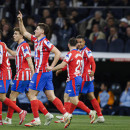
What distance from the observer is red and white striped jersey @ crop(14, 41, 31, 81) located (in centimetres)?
1059

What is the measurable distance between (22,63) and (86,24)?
8.94 m

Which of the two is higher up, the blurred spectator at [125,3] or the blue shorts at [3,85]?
the blurred spectator at [125,3]

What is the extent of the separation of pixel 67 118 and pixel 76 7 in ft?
37.4

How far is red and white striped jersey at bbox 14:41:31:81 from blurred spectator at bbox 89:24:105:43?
7.18m

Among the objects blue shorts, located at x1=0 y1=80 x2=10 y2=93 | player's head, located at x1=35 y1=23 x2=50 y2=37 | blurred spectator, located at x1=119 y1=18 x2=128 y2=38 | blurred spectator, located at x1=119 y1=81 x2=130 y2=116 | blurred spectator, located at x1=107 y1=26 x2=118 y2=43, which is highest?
→ player's head, located at x1=35 y1=23 x2=50 y2=37

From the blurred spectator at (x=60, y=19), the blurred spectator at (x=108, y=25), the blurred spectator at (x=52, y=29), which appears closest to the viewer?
the blurred spectator at (x=52, y=29)

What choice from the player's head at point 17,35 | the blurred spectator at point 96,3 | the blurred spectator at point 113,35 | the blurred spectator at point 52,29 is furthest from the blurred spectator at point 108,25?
the player's head at point 17,35

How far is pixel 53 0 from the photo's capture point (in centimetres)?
2098

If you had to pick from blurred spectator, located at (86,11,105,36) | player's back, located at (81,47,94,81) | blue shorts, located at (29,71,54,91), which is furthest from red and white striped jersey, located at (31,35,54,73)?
blurred spectator, located at (86,11,105,36)

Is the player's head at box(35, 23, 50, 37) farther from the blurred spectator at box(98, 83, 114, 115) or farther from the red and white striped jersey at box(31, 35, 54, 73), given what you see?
the blurred spectator at box(98, 83, 114, 115)

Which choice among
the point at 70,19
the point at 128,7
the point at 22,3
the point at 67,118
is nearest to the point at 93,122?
the point at 67,118

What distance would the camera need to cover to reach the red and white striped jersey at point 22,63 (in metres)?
10.6

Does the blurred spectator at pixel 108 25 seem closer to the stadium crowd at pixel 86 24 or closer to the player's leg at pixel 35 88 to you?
the stadium crowd at pixel 86 24

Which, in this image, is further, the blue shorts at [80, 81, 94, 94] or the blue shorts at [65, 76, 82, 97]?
the blue shorts at [80, 81, 94, 94]
